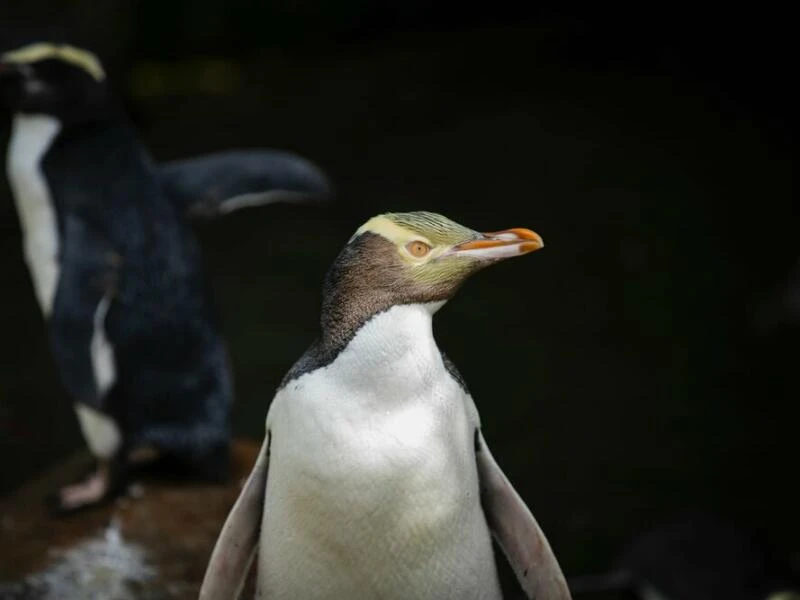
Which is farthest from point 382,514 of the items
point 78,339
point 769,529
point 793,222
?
A: point 793,222

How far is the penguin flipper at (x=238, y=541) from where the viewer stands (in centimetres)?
221

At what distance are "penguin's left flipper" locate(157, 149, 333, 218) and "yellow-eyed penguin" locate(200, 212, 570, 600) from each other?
160 centimetres

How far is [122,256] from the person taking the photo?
11.4 ft

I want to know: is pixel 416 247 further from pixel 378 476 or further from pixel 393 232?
pixel 378 476

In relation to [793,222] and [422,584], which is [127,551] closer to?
[422,584]

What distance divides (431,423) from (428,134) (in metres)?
6.50

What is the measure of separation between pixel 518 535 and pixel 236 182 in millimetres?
1837

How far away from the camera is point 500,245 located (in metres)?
1.98

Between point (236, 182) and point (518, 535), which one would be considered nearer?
point (518, 535)

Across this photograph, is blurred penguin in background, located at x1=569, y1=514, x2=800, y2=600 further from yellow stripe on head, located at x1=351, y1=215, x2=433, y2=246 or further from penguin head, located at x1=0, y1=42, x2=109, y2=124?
yellow stripe on head, located at x1=351, y1=215, x2=433, y2=246

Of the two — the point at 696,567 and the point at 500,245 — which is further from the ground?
the point at 500,245

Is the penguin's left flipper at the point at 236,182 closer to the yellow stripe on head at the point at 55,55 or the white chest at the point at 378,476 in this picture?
the yellow stripe on head at the point at 55,55

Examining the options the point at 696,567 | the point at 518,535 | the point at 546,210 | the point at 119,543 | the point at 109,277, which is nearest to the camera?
the point at 518,535

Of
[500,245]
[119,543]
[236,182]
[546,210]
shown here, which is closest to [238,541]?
[500,245]
